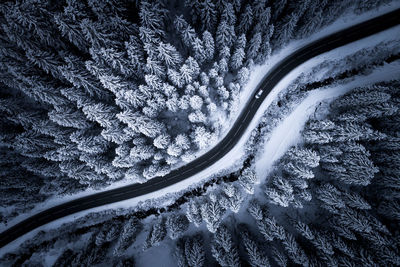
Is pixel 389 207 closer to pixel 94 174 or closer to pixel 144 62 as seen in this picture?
pixel 144 62

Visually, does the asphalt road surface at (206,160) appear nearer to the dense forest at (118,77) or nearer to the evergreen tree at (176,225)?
the dense forest at (118,77)

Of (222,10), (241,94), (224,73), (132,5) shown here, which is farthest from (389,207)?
(132,5)

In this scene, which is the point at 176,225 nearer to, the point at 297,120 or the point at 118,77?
the point at 118,77

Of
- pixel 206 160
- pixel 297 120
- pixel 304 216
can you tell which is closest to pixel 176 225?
pixel 206 160

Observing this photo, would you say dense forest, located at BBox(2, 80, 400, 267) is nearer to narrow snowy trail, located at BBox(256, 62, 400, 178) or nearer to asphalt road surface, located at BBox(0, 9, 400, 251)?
narrow snowy trail, located at BBox(256, 62, 400, 178)

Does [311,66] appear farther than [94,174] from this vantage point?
Yes

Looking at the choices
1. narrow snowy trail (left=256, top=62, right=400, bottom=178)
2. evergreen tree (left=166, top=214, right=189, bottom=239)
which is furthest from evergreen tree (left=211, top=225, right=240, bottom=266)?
narrow snowy trail (left=256, top=62, right=400, bottom=178)
